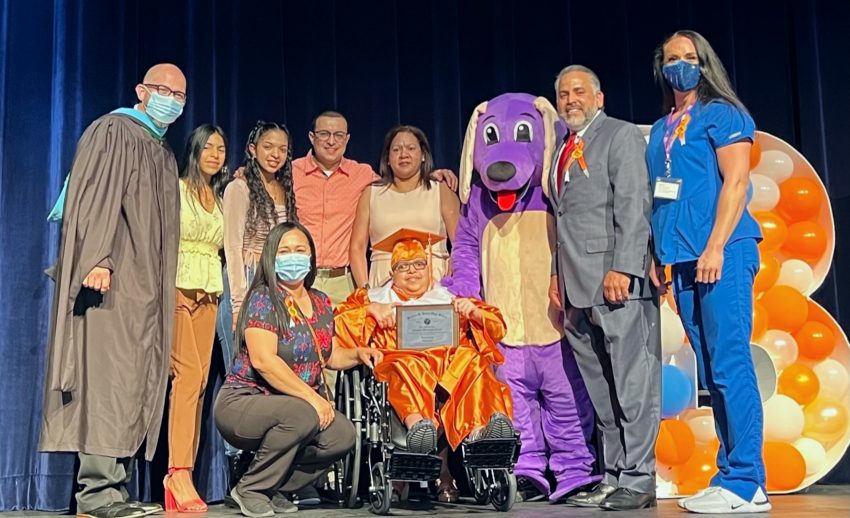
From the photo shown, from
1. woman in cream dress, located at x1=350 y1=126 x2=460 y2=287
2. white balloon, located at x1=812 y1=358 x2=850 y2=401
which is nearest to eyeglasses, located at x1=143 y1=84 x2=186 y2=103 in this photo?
woman in cream dress, located at x1=350 y1=126 x2=460 y2=287

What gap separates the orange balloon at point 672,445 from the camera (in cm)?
446

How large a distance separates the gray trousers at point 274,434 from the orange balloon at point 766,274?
2.03m

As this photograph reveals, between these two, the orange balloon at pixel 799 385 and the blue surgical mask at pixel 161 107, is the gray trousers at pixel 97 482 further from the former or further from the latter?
the orange balloon at pixel 799 385

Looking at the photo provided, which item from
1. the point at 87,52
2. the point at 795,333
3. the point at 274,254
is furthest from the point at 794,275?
the point at 87,52

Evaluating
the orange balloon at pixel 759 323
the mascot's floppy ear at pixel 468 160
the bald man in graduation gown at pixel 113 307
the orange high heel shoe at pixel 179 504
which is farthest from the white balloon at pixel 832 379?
the bald man in graduation gown at pixel 113 307

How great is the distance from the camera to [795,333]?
4707 millimetres

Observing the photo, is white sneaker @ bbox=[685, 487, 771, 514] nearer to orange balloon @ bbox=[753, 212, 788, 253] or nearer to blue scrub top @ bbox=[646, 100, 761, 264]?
blue scrub top @ bbox=[646, 100, 761, 264]

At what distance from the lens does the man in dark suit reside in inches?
153

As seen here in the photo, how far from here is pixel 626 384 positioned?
12.8 feet

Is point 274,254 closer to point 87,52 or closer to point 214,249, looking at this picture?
point 214,249

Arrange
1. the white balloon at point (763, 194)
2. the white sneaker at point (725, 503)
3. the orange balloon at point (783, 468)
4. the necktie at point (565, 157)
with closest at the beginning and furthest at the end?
the white sneaker at point (725, 503) < the necktie at point (565, 157) < the orange balloon at point (783, 468) < the white balloon at point (763, 194)

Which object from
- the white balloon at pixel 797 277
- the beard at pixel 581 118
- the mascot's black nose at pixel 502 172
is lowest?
the white balloon at pixel 797 277

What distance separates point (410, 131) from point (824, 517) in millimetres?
2371

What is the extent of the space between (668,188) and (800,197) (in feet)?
4.28
